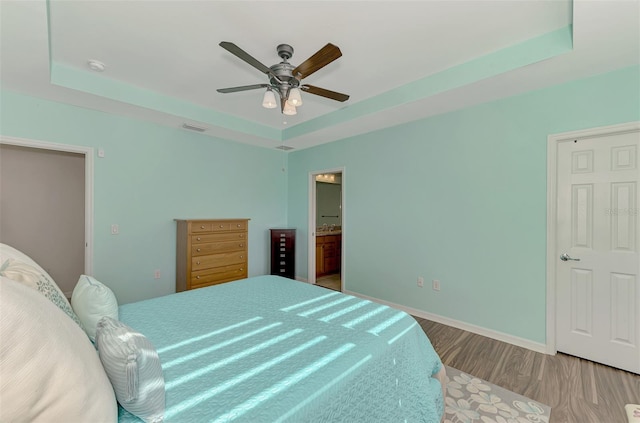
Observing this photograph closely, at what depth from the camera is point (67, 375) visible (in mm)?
677

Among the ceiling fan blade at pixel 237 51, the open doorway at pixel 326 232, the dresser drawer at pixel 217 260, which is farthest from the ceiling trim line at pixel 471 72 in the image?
the dresser drawer at pixel 217 260

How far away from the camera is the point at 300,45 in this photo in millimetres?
2209

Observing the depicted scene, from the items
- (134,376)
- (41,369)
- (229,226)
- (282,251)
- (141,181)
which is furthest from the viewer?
(282,251)

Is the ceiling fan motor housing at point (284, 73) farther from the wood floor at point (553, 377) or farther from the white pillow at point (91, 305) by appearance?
the wood floor at point (553, 377)

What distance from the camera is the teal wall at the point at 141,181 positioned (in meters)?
2.92

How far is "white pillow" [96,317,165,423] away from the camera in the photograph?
87 centimetres

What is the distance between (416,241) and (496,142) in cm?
138

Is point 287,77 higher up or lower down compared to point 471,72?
lower down

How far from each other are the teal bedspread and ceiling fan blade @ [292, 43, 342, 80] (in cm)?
163

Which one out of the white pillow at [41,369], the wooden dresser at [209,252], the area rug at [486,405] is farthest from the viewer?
the wooden dresser at [209,252]

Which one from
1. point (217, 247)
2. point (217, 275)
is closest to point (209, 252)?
point (217, 247)

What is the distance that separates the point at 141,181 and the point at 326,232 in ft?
10.2

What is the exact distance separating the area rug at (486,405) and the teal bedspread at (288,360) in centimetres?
37

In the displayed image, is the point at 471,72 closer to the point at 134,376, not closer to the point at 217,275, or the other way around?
the point at 134,376
